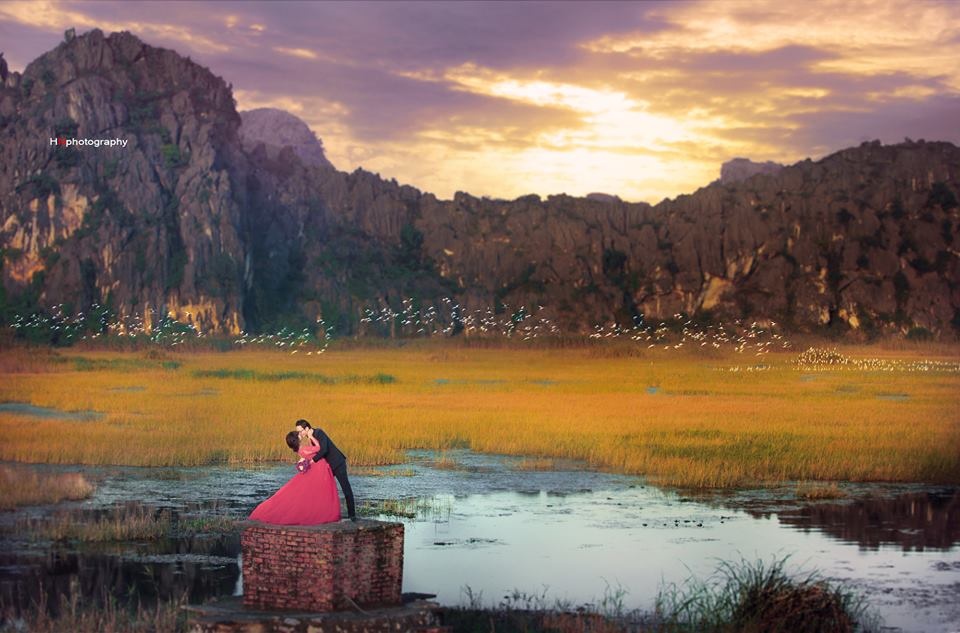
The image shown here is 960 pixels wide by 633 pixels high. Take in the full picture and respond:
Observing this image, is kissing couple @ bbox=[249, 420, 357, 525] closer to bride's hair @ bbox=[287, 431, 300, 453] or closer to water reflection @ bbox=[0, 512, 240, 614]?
bride's hair @ bbox=[287, 431, 300, 453]

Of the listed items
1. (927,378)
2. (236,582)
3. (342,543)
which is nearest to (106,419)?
(236,582)

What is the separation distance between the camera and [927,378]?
85312mm

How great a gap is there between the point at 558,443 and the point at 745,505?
13.1m

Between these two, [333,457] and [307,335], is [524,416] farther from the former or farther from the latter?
[307,335]

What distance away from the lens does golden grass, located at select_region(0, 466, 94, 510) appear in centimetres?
3005

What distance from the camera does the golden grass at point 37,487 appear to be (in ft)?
98.6

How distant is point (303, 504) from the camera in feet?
54.0

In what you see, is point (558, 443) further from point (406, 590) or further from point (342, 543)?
point (342, 543)

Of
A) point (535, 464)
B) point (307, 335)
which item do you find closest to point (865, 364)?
point (535, 464)

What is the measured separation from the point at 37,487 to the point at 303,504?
702 inches

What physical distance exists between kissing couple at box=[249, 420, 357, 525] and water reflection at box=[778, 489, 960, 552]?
568 inches

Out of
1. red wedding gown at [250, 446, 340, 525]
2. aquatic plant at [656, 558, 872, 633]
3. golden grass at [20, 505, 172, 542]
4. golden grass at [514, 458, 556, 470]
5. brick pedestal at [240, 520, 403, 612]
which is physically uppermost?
red wedding gown at [250, 446, 340, 525]

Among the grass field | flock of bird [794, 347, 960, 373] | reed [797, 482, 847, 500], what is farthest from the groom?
flock of bird [794, 347, 960, 373]

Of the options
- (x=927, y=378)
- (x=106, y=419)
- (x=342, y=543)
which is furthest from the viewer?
(x=927, y=378)
